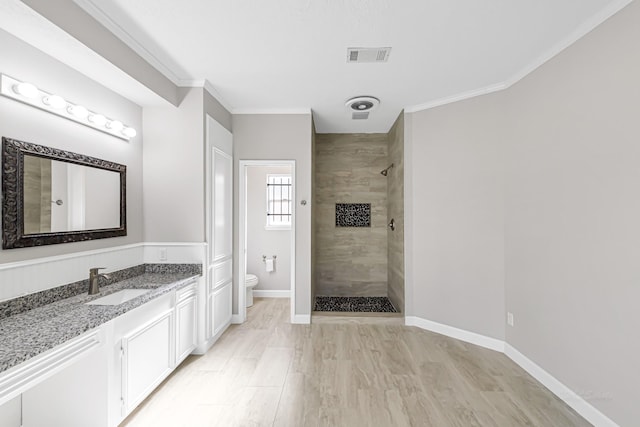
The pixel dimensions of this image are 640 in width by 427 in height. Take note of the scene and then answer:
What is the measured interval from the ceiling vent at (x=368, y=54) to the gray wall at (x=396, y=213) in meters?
1.39

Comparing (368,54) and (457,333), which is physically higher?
(368,54)

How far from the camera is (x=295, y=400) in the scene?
2154 mm

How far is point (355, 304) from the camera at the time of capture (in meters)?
4.23

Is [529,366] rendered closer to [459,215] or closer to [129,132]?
[459,215]

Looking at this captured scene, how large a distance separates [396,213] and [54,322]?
141 inches

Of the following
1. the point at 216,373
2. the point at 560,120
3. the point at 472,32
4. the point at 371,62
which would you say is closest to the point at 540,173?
the point at 560,120

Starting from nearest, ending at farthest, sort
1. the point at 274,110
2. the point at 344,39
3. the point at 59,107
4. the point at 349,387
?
the point at 59,107
the point at 344,39
the point at 349,387
the point at 274,110

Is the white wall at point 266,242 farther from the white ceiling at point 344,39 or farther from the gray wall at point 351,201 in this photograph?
the white ceiling at point 344,39

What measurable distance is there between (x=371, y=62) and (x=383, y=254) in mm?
3029

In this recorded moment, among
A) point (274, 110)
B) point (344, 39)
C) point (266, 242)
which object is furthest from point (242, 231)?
point (344, 39)

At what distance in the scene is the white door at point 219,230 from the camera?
3.01 m

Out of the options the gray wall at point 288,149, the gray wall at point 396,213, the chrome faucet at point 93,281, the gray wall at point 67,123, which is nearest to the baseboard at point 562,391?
the gray wall at point 396,213

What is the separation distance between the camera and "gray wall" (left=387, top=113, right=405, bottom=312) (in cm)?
376

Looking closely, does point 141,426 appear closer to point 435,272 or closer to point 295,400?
point 295,400
